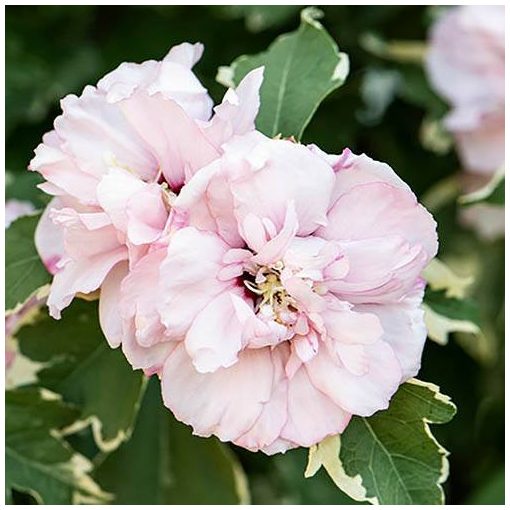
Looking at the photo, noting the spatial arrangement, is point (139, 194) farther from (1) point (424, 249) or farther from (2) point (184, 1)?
(2) point (184, 1)

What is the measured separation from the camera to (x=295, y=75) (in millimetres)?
946

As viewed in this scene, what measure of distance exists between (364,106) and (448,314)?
524mm

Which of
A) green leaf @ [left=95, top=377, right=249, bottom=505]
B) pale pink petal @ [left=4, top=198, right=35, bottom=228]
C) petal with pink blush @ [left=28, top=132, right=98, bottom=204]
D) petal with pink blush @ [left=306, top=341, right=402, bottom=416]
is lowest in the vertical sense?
green leaf @ [left=95, top=377, right=249, bottom=505]

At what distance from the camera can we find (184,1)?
1.38 meters

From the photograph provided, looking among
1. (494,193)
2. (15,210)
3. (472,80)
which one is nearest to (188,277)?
(15,210)

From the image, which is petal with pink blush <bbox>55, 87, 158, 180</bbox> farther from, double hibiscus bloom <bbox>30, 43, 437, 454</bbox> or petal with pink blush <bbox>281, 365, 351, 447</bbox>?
petal with pink blush <bbox>281, 365, 351, 447</bbox>

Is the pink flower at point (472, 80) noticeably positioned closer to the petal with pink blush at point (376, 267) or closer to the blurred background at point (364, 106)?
the blurred background at point (364, 106)

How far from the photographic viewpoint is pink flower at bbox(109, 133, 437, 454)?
726 mm

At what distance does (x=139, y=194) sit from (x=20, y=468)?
381mm

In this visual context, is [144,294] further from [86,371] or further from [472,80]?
[472,80]

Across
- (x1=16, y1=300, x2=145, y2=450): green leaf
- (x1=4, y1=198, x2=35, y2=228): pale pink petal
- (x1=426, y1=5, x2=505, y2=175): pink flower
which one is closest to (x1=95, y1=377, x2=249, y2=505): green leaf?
(x1=16, y1=300, x2=145, y2=450): green leaf

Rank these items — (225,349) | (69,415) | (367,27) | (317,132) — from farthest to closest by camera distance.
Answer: (367,27) < (317,132) < (69,415) < (225,349)

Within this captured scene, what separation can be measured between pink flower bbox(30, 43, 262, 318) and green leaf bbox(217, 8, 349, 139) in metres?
0.10

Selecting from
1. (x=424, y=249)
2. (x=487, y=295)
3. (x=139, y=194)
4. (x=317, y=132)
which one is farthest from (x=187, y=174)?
(x=487, y=295)
